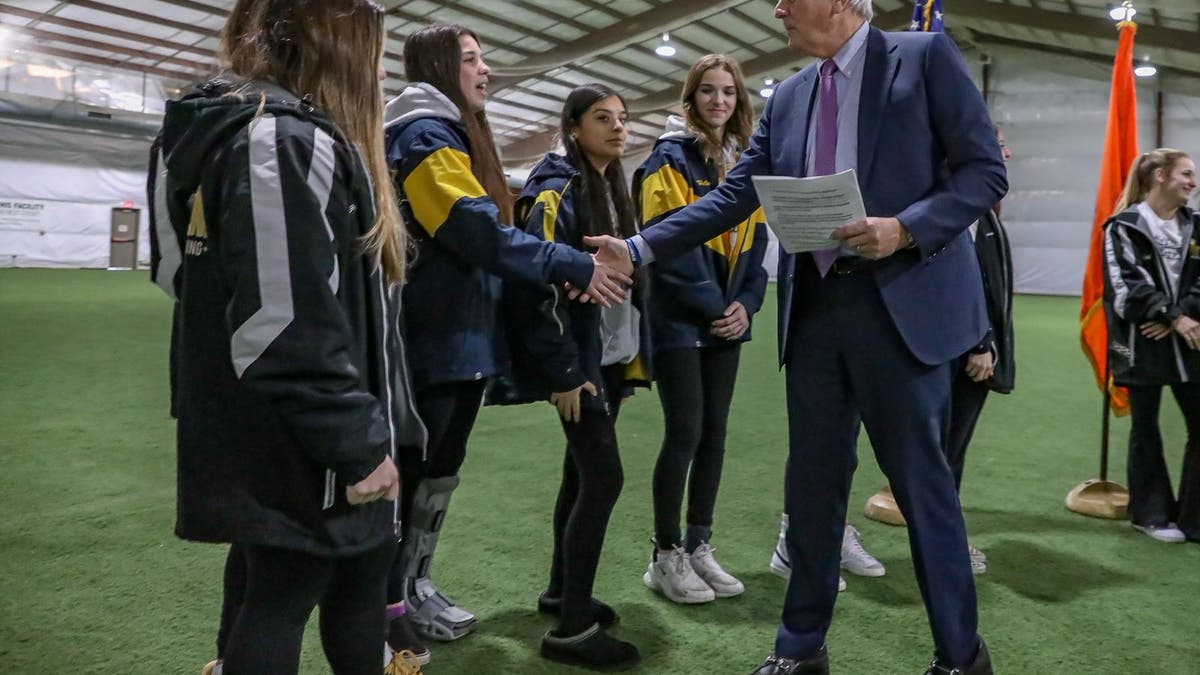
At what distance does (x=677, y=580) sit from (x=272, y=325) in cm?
173

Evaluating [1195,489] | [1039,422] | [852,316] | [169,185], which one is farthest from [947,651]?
[1039,422]

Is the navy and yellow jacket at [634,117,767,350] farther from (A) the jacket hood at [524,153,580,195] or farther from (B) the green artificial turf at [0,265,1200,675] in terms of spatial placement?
(B) the green artificial turf at [0,265,1200,675]

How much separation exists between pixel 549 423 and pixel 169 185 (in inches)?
156

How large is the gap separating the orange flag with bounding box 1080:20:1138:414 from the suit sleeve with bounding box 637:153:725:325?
226cm

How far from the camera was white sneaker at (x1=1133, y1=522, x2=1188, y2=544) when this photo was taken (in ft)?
10.7

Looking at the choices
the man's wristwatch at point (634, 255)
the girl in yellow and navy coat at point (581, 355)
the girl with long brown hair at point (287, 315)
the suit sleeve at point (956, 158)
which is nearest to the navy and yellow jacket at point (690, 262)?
the girl in yellow and navy coat at point (581, 355)

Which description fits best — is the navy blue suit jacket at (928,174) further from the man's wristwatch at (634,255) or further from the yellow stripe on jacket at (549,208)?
the yellow stripe on jacket at (549,208)

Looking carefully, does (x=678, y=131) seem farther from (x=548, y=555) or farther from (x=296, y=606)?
(x=296, y=606)

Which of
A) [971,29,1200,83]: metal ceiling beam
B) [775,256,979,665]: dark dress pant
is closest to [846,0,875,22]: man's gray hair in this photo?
[775,256,979,665]: dark dress pant

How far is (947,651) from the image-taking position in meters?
1.82

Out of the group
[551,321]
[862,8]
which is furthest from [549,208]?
[862,8]

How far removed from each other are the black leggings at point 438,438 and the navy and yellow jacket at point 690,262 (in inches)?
27.9

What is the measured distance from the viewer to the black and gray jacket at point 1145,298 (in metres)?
3.29

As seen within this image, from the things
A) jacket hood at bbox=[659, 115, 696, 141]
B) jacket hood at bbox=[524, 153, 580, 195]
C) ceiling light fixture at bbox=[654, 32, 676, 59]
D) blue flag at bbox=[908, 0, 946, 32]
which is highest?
ceiling light fixture at bbox=[654, 32, 676, 59]
